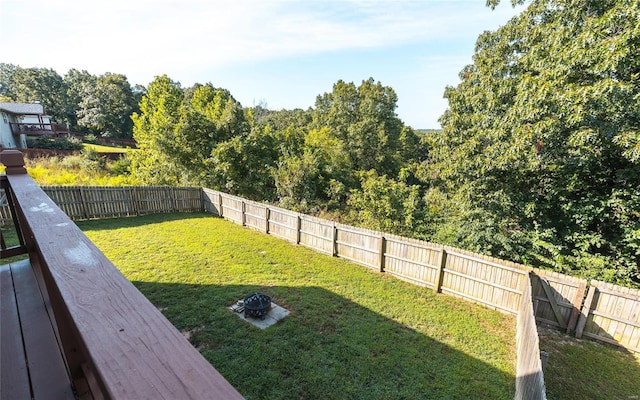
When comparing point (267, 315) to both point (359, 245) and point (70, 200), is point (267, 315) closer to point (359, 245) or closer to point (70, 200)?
point (359, 245)

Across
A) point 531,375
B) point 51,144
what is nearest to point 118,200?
point 531,375

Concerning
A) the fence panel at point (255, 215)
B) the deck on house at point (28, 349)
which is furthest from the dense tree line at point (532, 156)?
the deck on house at point (28, 349)

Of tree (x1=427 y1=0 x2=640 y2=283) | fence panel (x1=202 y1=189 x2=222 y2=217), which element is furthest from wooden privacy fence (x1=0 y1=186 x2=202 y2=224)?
tree (x1=427 y1=0 x2=640 y2=283)

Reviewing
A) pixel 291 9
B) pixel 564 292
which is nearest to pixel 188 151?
pixel 291 9

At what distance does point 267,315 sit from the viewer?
598 cm

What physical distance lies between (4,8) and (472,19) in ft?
36.6

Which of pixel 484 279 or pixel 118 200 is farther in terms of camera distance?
pixel 118 200

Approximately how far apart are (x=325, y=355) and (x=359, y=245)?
13.9 feet

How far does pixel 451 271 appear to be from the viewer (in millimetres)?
7336

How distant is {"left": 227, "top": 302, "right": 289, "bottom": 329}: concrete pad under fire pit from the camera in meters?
5.73

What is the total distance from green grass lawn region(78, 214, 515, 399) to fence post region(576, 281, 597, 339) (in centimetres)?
124

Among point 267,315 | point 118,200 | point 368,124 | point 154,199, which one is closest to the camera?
point 267,315

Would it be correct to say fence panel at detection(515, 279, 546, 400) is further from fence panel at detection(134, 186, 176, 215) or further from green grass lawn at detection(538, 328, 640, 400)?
fence panel at detection(134, 186, 176, 215)

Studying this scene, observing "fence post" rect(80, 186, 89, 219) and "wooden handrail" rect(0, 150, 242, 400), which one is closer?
"wooden handrail" rect(0, 150, 242, 400)
